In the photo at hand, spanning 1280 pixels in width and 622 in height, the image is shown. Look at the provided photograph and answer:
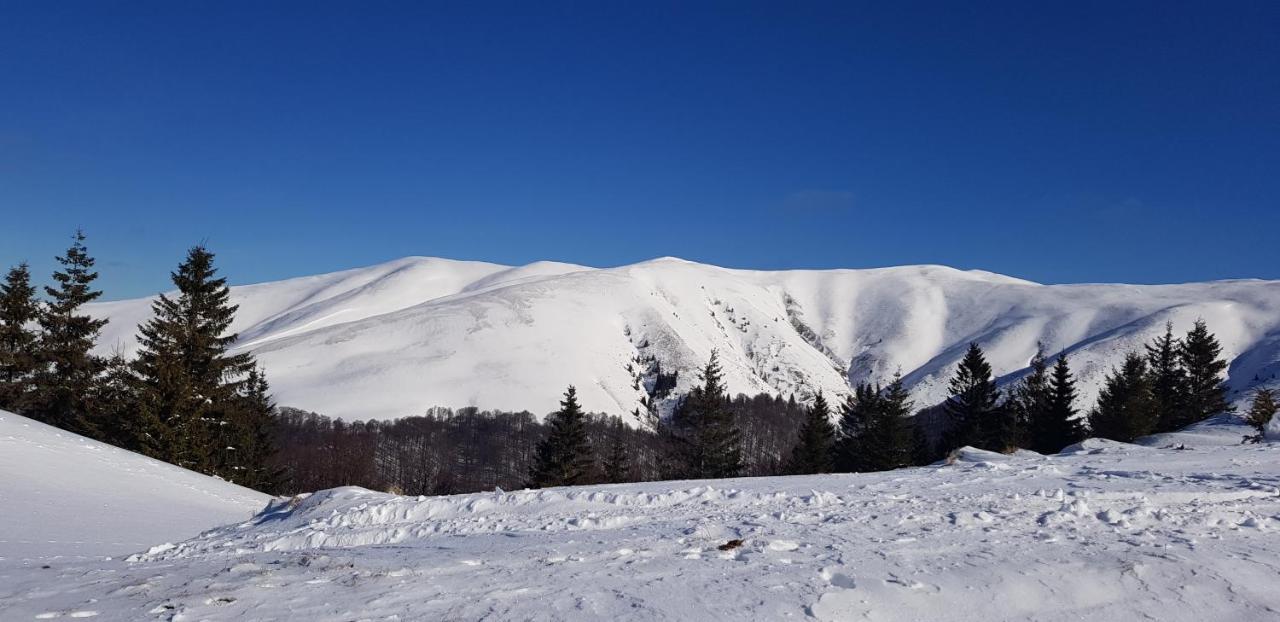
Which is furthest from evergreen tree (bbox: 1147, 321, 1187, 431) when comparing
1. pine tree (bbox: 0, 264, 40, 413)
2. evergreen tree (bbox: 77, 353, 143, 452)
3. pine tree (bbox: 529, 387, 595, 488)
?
pine tree (bbox: 0, 264, 40, 413)

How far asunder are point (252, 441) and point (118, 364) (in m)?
7.54

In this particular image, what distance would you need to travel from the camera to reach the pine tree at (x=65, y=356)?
119 feet

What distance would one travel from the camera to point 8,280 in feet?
117

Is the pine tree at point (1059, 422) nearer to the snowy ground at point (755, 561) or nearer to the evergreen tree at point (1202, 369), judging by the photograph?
the evergreen tree at point (1202, 369)

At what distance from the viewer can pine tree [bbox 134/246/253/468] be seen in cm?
3216

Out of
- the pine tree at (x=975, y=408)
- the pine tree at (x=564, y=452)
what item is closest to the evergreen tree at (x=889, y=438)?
the pine tree at (x=975, y=408)

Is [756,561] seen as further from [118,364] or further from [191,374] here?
[118,364]

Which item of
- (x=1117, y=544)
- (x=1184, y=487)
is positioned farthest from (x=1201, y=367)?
(x=1117, y=544)

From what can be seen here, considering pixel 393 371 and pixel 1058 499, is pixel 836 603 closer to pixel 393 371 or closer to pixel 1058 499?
pixel 1058 499

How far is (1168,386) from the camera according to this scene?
5188 cm

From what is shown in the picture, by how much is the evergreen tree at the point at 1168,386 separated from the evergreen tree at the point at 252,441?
54273mm

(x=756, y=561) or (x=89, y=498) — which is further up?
(x=89, y=498)

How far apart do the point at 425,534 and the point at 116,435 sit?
34309 millimetres

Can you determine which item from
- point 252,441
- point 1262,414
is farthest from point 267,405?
point 1262,414
